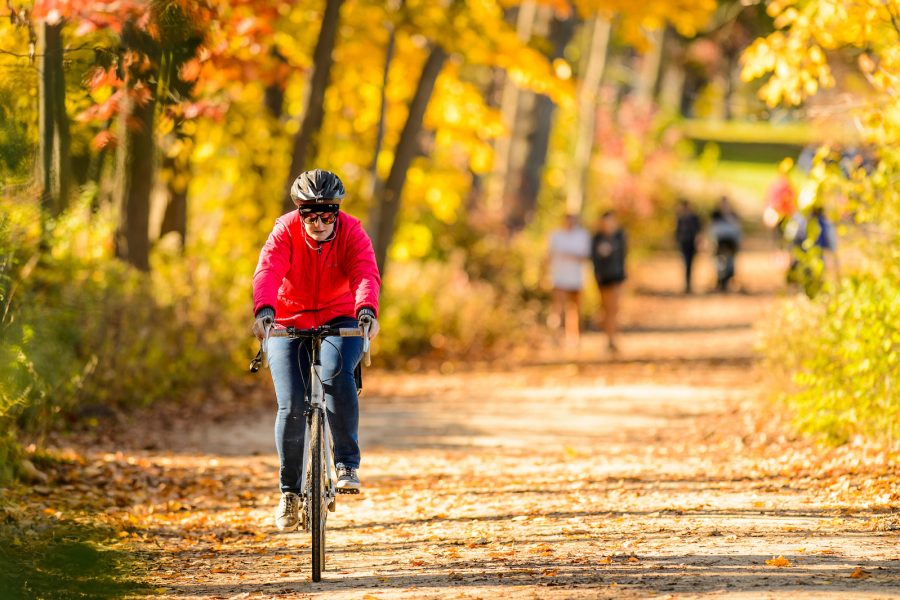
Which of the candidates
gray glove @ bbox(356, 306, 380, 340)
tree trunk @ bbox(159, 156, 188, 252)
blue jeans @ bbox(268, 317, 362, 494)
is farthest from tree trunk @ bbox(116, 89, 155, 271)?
gray glove @ bbox(356, 306, 380, 340)

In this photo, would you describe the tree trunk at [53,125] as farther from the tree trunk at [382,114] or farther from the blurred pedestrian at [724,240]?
the blurred pedestrian at [724,240]

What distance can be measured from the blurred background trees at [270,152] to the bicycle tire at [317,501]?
5.72 ft

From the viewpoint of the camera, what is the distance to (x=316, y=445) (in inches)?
274

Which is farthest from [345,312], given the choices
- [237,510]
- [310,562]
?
[237,510]

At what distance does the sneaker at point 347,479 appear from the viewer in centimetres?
725

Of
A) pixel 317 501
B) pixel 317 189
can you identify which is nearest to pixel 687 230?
pixel 317 189

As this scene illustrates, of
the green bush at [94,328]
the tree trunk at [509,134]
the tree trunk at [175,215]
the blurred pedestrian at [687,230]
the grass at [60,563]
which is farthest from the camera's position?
the blurred pedestrian at [687,230]

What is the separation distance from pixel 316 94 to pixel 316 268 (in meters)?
9.64

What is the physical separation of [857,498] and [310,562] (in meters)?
3.31

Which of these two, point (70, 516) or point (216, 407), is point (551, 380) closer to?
point (216, 407)

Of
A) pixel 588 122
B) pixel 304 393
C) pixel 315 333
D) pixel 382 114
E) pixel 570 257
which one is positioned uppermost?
pixel 588 122

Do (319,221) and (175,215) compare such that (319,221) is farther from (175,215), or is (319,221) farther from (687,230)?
(687,230)

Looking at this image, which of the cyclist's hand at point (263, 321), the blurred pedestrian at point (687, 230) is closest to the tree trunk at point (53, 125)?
the cyclist's hand at point (263, 321)

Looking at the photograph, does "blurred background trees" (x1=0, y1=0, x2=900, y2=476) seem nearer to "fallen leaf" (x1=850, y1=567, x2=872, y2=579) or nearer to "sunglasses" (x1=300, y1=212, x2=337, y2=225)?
"sunglasses" (x1=300, y1=212, x2=337, y2=225)
